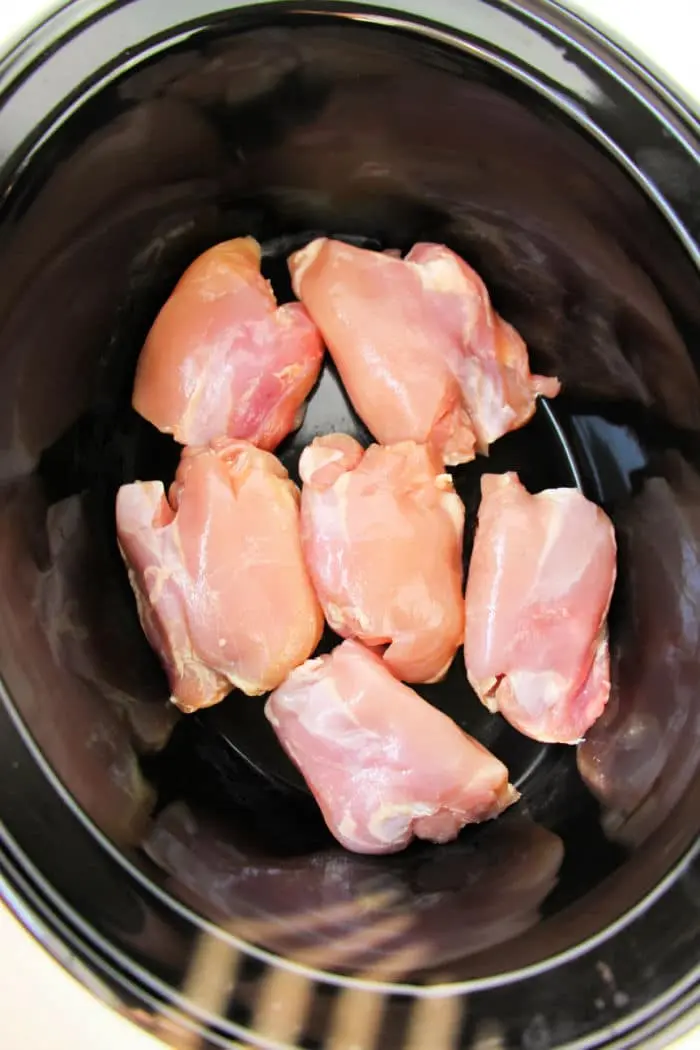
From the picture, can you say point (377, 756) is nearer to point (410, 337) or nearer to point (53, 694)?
point (53, 694)

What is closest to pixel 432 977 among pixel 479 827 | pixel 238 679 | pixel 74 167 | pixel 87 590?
pixel 479 827

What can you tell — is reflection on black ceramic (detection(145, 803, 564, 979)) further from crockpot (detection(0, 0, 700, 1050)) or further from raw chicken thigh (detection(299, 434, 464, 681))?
raw chicken thigh (detection(299, 434, 464, 681))

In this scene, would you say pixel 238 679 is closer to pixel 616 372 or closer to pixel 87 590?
pixel 87 590

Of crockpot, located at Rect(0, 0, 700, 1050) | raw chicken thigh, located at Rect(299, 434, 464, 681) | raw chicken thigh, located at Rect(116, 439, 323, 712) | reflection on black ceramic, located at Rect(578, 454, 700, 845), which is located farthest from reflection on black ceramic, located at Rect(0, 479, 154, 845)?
reflection on black ceramic, located at Rect(578, 454, 700, 845)

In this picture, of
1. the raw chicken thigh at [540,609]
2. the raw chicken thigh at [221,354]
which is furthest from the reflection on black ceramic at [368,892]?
the raw chicken thigh at [221,354]

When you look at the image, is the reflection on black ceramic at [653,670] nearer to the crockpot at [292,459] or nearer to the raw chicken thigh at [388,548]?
the crockpot at [292,459]
